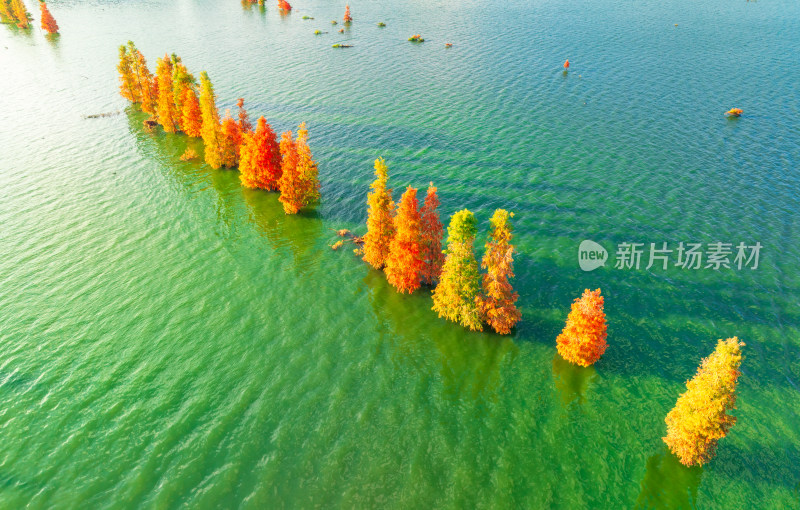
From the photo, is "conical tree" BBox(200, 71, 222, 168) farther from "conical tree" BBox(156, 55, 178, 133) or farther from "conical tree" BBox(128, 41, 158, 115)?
"conical tree" BBox(128, 41, 158, 115)

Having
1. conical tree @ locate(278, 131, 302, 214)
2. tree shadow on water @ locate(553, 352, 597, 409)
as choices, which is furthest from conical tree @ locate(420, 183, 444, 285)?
conical tree @ locate(278, 131, 302, 214)

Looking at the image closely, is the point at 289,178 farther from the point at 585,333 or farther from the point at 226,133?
the point at 585,333

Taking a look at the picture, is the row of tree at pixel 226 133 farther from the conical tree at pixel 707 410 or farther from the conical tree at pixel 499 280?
the conical tree at pixel 707 410

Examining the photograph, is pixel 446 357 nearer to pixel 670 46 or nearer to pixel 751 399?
pixel 751 399

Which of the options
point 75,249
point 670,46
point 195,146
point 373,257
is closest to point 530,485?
point 373,257

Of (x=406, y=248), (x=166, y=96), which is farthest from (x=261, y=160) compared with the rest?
(x=166, y=96)

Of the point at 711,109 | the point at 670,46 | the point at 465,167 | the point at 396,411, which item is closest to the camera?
the point at 396,411
